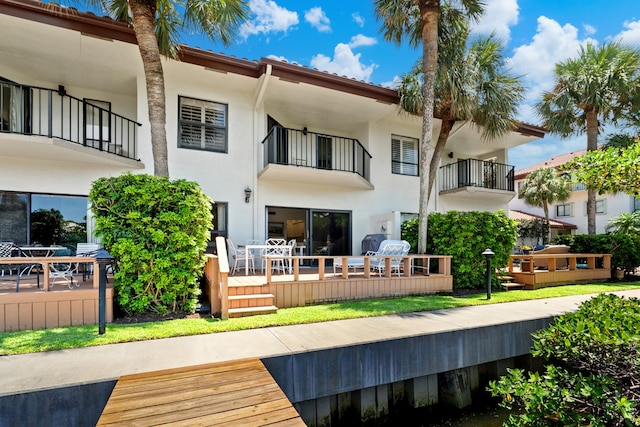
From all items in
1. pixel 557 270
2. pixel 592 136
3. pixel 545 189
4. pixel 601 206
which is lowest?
pixel 557 270

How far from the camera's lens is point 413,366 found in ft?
14.8

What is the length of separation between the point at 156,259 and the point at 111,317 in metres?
1.19

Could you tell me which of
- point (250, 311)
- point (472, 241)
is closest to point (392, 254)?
point (472, 241)

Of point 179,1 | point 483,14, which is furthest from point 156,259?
point 483,14

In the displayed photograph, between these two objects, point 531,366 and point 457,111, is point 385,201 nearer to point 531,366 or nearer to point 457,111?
point 457,111

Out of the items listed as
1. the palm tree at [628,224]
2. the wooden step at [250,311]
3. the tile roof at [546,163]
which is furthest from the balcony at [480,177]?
the tile roof at [546,163]

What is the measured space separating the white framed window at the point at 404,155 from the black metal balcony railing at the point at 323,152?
1.44 metres

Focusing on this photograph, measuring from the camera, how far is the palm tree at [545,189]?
68.6ft

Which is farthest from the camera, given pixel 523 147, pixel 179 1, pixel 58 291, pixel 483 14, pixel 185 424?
pixel 523 147

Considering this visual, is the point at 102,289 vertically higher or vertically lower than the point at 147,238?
lower

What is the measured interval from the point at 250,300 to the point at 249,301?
0.03 metres

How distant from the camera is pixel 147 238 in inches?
225

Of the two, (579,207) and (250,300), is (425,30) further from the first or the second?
(579,207)

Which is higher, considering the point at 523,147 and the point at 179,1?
the point at 179,1
